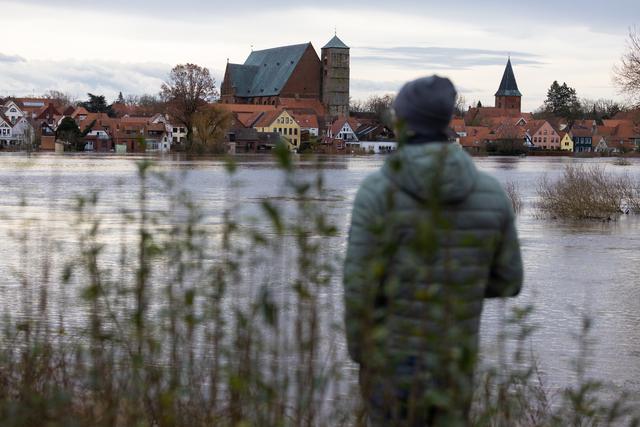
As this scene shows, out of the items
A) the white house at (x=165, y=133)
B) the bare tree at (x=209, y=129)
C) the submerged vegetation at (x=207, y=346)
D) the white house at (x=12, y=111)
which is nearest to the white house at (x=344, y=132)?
the white house at (x=165, y=133)

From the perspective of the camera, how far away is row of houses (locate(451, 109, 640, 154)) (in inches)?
5281

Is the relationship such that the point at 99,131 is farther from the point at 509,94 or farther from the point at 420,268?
the point at 420,268

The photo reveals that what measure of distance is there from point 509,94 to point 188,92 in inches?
3320

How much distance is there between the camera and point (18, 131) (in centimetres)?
12262

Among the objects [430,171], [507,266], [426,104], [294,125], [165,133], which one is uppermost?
[426,104]

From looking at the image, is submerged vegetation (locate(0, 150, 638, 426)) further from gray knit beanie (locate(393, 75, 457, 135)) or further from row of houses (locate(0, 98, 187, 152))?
row of houses (locate(0, 98, 187, 152))

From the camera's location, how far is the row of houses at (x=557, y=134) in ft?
440

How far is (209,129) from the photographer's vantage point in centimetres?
9300

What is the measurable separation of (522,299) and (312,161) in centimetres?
914

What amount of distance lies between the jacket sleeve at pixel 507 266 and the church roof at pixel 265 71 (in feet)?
442

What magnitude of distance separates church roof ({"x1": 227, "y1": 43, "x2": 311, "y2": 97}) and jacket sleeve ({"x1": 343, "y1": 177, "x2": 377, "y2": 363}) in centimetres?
13495

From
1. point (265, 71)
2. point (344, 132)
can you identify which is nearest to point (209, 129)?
point (344, 132)

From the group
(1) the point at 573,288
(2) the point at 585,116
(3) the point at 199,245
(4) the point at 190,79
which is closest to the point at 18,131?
(4) the point at 190,79

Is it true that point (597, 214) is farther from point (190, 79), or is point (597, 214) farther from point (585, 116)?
point (585, 116)
